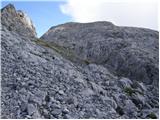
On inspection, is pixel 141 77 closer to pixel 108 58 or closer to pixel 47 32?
pixel 108 58

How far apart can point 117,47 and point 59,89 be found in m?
17.3

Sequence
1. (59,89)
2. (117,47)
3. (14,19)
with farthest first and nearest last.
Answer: (14,19) → (117,47) → (59,89)

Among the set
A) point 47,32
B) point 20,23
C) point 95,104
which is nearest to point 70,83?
point 95,104

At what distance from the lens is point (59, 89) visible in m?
22.2

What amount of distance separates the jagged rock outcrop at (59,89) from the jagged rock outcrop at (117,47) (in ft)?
14.7

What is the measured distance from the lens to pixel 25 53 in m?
25.4

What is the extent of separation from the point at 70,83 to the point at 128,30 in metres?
Result: 23.3

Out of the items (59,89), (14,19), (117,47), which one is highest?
(14,19)

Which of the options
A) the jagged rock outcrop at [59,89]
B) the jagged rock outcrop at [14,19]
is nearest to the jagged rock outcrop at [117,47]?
the jagged rock outcrop at [14,19]

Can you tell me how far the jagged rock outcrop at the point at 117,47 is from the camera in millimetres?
32812

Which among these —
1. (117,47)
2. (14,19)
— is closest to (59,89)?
(117,47)

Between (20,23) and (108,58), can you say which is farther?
(20,23)

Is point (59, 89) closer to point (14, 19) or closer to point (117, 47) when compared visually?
point (117, 47)

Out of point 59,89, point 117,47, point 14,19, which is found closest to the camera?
point 59,89
